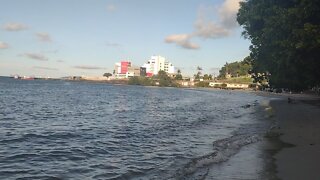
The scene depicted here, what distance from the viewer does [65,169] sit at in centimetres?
1477

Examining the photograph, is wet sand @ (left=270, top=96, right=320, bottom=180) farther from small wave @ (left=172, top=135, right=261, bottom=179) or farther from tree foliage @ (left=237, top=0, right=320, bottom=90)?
tree foliage @ (left=237, top=0, right=320, bottom=90)

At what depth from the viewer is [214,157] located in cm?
1730

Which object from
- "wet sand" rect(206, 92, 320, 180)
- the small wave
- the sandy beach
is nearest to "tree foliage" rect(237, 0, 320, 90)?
the sandy beach

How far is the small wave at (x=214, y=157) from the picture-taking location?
14021 mm

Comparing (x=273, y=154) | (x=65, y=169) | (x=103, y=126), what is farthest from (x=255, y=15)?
(x=65, y=169)

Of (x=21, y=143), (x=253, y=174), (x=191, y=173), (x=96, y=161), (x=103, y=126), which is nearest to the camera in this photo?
(x=253, y=174)

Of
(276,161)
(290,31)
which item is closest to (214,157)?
(276,161)

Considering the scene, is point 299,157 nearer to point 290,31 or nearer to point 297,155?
point 297,155

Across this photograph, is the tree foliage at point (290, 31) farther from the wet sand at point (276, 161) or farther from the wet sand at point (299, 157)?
the wet sand at point (276, 161)

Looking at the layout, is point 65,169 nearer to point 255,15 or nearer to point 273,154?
point 273,154

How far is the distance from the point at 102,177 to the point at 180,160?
4497mm

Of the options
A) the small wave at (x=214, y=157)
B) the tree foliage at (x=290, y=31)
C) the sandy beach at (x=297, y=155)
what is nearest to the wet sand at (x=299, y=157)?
the sandy beach at (x=297, y=155)

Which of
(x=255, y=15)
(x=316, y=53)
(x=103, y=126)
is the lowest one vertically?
(x=103, y=126)

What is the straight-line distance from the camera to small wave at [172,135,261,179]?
552 inches
